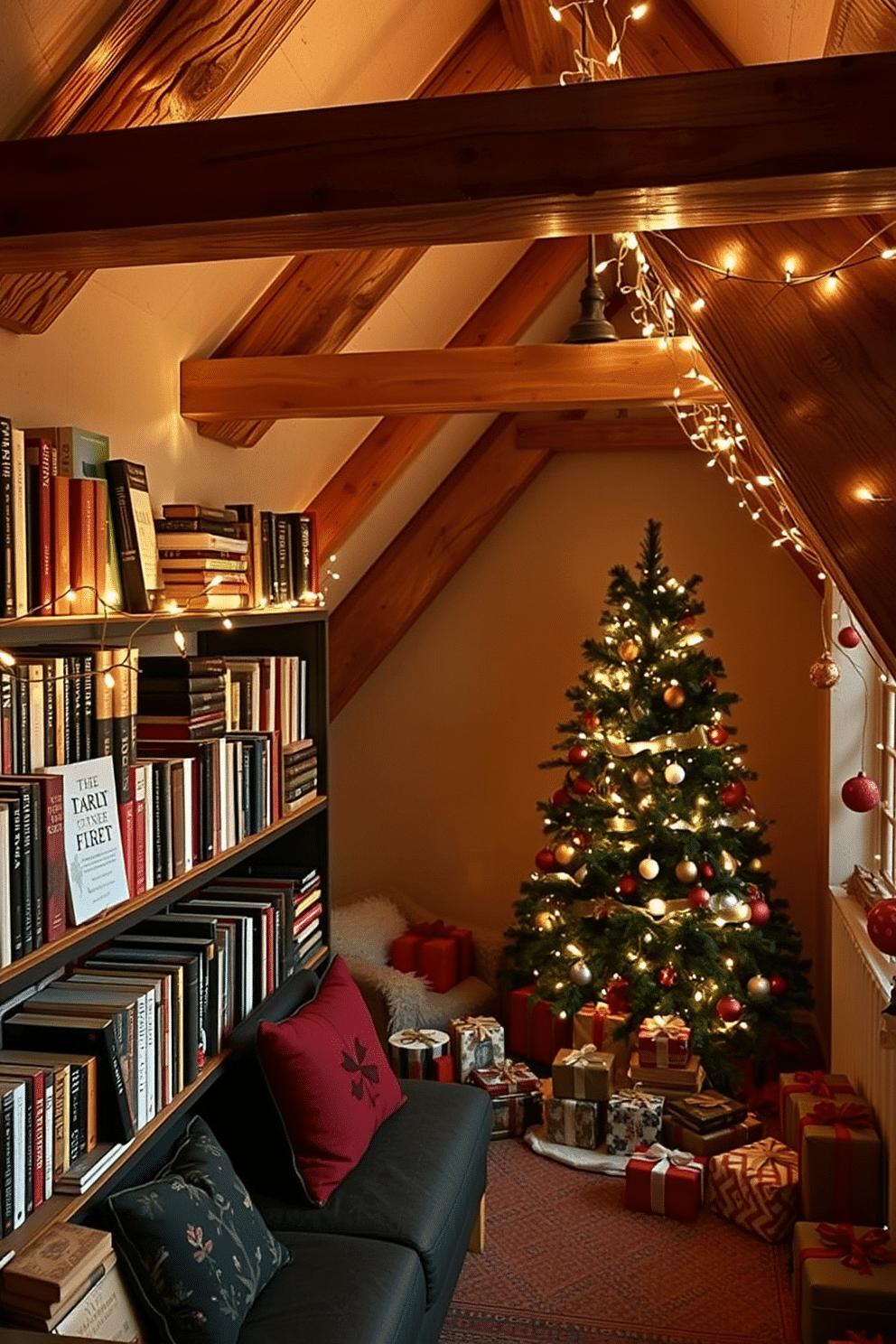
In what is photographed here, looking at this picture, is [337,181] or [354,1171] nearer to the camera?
[337,181]

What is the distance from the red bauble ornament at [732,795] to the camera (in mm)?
4066

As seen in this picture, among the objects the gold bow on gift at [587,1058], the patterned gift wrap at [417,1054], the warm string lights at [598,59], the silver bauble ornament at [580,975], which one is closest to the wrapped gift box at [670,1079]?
the gold bow on gift at [587,1058]

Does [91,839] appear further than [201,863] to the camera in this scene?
No

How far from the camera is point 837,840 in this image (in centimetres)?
405

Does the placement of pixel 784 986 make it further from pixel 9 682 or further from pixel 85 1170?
pixel 9 682

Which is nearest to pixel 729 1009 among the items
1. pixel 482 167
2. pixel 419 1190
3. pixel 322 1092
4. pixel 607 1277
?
pixel 607 1277

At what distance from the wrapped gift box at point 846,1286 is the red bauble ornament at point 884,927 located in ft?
2.49

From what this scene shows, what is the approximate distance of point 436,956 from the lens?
4660 mm

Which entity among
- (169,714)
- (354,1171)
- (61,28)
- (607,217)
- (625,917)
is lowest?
(354,1171)

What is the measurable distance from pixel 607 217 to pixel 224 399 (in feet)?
5.44

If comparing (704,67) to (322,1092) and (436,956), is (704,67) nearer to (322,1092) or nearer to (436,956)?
(322,1092)

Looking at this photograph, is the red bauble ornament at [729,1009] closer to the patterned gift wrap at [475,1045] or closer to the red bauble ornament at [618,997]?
the red bauble ornament at [618,997]

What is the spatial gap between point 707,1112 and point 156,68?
3.25 meters

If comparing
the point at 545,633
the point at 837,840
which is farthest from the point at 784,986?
the point at 545,633
